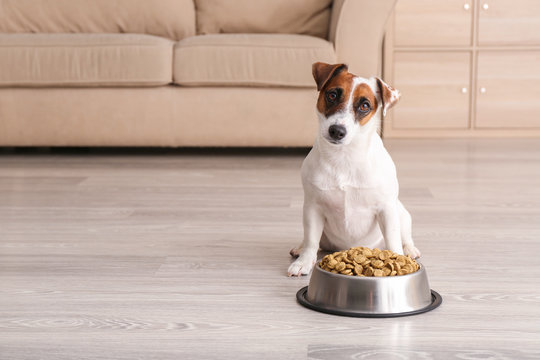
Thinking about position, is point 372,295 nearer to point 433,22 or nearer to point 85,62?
point 85,62

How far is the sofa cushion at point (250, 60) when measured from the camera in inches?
130

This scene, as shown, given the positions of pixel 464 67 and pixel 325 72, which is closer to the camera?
pixel 325 72

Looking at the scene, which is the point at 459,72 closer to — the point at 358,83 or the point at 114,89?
the point at 114,89

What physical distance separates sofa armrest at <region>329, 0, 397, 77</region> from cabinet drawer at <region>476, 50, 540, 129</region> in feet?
3.95

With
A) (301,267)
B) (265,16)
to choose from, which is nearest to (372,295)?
(301,267)

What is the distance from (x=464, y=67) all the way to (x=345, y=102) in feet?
9.76

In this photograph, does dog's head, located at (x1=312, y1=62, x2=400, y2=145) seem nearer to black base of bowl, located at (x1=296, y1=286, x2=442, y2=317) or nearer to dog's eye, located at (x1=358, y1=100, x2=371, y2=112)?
dog's eye, located at (x1=358, y1=100, x2=371, y2=112)

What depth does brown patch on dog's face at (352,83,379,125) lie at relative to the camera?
158 cm

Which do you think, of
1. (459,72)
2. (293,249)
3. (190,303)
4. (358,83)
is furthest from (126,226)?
(459,72)

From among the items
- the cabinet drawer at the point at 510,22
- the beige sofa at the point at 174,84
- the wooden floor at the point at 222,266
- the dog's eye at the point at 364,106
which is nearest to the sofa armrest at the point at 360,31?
the beige sofa at the point at 174,84

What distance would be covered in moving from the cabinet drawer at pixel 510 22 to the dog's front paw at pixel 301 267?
304cm

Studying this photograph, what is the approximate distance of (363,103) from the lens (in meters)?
1.58

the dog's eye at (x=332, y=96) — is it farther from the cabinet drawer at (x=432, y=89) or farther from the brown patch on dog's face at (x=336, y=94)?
the cabinet drawer at (x=432, y=89)

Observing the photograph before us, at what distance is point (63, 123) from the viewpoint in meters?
3.41
